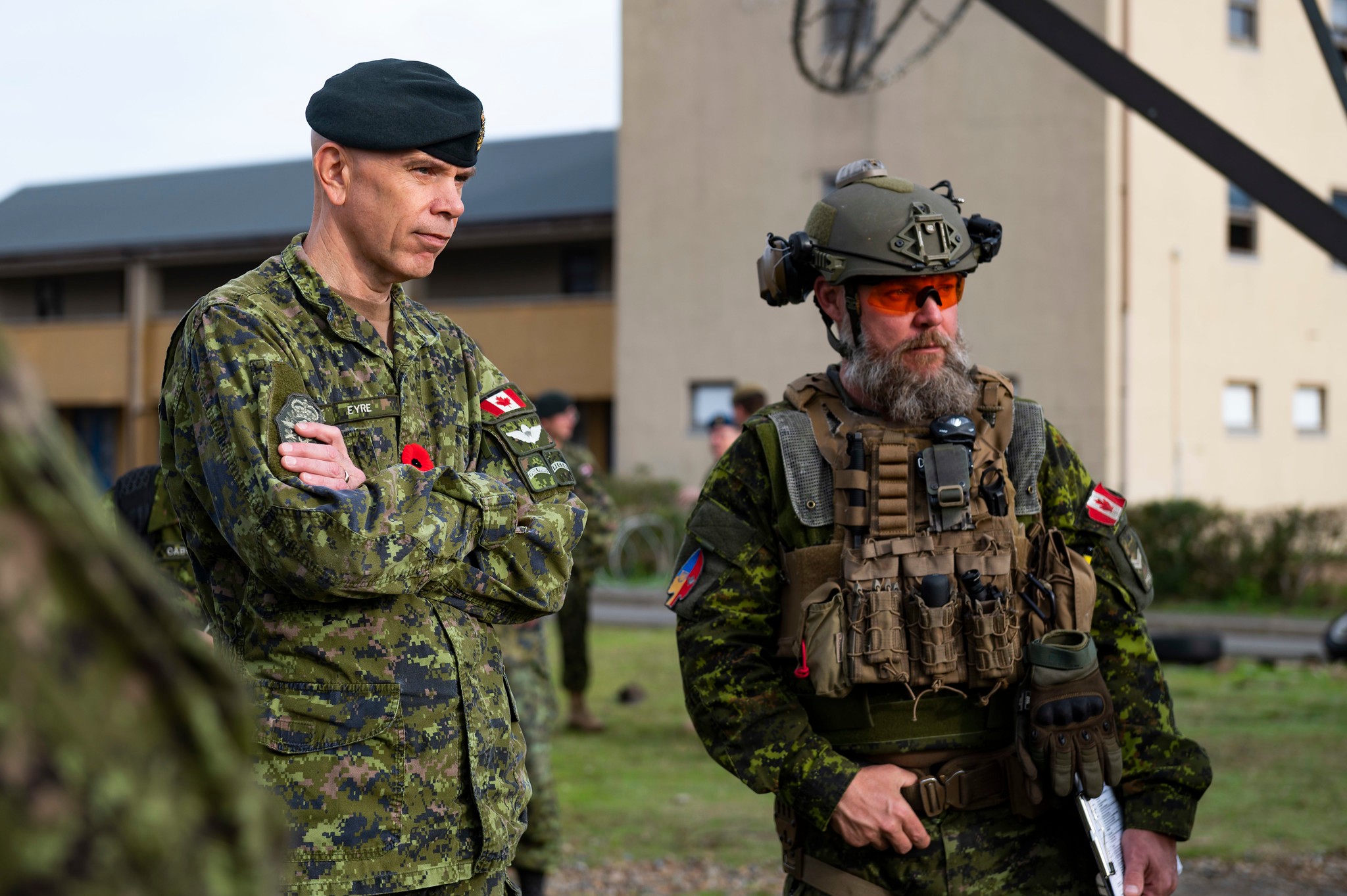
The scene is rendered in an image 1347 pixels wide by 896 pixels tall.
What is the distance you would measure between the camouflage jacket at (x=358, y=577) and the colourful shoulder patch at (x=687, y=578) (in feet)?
1.73

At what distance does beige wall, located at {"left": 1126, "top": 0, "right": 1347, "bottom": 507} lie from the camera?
65.8ft

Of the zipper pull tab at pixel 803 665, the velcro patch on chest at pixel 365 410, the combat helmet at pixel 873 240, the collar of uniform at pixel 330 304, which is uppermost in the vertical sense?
the combat helmet at pixel 873 240

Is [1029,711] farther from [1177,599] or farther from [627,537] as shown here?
[627,537]

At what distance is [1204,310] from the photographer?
20.5 meters

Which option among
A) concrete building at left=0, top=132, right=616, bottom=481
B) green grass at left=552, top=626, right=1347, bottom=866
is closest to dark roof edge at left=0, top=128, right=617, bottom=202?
concrete building at left=0, top=132, right=616, bottom=481

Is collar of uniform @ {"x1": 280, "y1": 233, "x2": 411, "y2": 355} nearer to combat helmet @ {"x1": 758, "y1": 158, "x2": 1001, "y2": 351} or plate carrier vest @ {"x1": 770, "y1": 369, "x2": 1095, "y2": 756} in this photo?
plate carrier vest @ {"x1": 770, "y1": 369, "x2": 1095, "y2": 756}

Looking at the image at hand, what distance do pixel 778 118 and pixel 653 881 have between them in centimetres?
1806

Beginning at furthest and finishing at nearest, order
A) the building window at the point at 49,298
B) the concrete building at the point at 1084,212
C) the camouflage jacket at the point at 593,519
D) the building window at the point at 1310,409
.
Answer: the building window at the point at 49,298, the building window at the point at 1310,409, the concrete building at the point at 1084,212, the camouflage jacket at the point at 593,519

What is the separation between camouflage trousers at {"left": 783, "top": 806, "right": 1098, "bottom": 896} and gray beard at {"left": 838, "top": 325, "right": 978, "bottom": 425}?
0.87m

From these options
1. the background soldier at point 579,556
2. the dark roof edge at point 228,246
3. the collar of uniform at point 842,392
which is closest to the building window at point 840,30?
the dark roof edge at point 228,246

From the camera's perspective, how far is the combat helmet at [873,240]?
123 inches

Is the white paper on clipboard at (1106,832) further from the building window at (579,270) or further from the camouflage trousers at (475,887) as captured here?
the building window at (579,270)

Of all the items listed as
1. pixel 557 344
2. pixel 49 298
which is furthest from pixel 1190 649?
pixel 49 298

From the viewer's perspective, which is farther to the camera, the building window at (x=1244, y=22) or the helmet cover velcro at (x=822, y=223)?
the building window at (x=1244, y=22)
